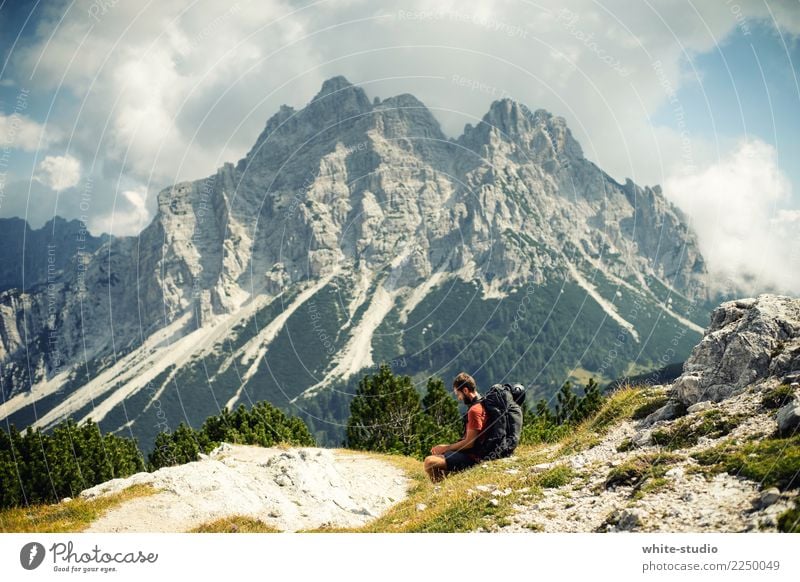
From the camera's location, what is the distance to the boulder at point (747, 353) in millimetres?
16891

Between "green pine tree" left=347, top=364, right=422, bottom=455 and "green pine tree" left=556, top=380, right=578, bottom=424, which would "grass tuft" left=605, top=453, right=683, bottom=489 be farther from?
"green pine tree" left=347, top=364, right=422, bottom=455

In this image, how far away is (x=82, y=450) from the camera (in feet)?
185

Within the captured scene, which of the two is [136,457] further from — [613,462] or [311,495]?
[613,462]

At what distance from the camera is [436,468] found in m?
19.8

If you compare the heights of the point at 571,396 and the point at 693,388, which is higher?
the point at 693,388

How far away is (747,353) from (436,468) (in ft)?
36.1

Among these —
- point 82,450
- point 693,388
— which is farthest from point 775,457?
point 82,450

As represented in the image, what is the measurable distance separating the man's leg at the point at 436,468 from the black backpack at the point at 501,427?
50.1 inches

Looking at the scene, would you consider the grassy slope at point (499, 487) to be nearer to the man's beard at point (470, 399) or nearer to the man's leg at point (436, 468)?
the man's leg at point (436, 468)

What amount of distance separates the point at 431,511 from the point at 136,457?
260 feet

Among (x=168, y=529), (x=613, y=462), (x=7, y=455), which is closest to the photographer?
(x=613, y=462)

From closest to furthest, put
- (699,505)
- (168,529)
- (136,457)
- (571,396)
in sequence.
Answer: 1. (699,505)
2. (168,529)
3. (571,396)
4. (136,457)
